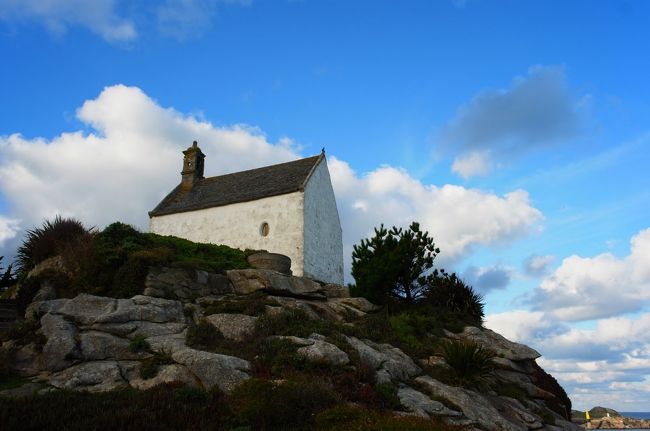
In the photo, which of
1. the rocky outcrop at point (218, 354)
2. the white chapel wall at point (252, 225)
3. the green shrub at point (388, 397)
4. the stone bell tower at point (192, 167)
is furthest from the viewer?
the stone bell tower at point (192, 167)

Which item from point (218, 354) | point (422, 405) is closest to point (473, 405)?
point (422, 405)

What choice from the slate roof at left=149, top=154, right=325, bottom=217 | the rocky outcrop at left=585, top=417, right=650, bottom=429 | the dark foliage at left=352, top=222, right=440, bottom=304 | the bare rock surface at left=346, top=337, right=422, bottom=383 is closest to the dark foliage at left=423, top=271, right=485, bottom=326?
the dark foliage at left=352, top=222, right=440, bottom=304

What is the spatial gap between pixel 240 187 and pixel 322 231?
671 cm

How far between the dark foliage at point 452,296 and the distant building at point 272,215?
28.5 ft

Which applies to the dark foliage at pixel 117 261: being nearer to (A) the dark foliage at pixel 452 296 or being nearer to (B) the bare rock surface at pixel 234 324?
(B) the bare rock surface at pixel 234 324

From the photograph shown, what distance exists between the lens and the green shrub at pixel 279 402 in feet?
30.0

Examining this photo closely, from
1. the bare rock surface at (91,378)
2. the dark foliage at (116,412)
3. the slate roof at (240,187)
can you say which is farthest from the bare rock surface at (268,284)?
the dark foliage at (116,412)

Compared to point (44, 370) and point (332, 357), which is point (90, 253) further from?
point (332, 357)

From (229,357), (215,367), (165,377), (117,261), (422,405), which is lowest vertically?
(422,405)

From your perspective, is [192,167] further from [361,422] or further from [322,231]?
[361,422]

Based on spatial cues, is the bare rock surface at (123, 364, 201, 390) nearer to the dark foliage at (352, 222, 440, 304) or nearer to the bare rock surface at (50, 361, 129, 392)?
the bare rock surface at (50, 361, 129, 392)

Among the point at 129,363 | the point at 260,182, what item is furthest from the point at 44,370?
the point at 260,182

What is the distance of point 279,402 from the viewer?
9.49 m

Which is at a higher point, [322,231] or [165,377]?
[322,231]
